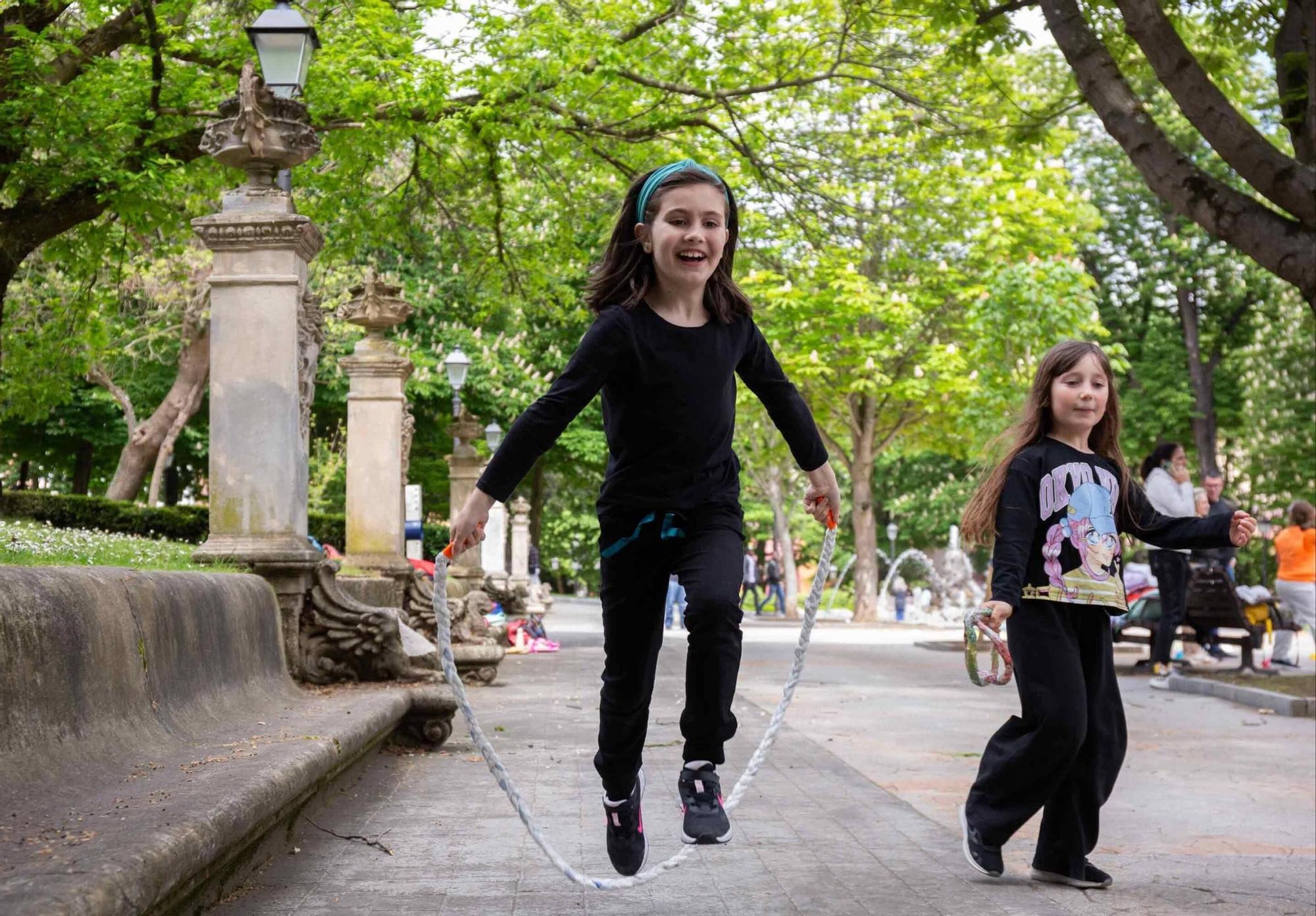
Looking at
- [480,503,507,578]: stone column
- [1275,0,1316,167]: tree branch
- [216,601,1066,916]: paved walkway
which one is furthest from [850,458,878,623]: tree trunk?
[216,601,1066,916]: paved walkway

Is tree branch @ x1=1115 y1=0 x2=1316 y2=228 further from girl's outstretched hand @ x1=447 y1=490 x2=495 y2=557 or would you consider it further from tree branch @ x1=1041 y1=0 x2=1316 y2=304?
girl's outstretched hand @ x1=447 y1=490 x2=495 y2=557

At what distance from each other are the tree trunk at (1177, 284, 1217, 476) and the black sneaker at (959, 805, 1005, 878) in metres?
41.7

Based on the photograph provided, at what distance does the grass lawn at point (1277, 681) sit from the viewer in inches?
555

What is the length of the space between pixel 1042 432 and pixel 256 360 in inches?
211

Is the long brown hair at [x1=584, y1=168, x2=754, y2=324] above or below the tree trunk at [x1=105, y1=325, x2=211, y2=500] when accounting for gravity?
below

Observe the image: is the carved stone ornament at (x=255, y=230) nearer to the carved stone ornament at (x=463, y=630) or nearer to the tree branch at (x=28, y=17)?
the carved stone ornament at (x=463, y=630)

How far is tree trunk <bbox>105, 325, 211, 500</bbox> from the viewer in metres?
28.1

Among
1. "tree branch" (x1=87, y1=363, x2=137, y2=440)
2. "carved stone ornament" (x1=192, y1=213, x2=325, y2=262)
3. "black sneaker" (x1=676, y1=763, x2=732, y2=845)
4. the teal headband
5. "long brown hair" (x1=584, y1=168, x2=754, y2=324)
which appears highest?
"tree branch" (x1=87, y1=363, x2=137, y2=440)

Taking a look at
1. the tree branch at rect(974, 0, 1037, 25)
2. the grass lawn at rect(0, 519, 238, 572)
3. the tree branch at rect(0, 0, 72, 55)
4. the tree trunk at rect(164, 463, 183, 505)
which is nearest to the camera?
the grass lawn at rect(0, 519, 238, 572)

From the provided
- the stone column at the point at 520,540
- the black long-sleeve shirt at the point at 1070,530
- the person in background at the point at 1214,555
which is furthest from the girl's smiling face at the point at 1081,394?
the stone column at the point at 520,540

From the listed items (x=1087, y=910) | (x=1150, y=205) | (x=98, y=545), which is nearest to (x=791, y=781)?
(x=1087, y=910)

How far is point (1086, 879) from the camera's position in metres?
5.49

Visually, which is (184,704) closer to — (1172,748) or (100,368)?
(1172,748)

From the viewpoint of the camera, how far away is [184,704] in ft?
19.3
